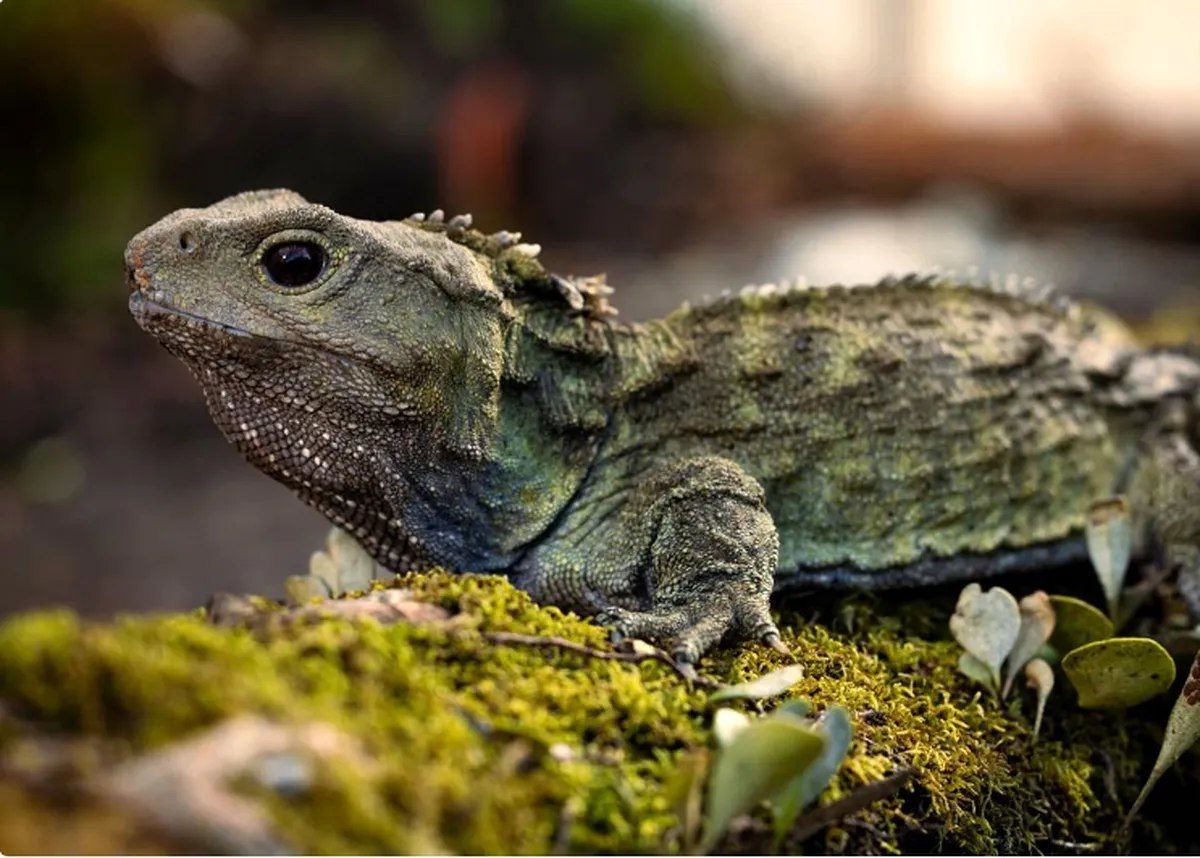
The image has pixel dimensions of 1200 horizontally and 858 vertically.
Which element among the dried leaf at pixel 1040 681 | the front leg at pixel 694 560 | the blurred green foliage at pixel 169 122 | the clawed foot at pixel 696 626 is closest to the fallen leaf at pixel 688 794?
the clawed foot at pixel 696 626

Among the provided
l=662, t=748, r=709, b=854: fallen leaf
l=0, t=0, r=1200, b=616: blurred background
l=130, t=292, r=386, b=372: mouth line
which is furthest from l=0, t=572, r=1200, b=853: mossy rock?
l=0, t=0, r=1200, b=616: blurred background

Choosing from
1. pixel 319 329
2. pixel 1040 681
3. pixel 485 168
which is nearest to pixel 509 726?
pixel 319 329

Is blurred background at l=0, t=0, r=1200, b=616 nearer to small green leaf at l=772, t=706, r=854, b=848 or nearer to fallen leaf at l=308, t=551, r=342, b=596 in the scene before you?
fallen leaf at l=308, t=551, r=342, b=596

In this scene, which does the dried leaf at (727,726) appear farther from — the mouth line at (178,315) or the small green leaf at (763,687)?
the mouth line at (178,315)

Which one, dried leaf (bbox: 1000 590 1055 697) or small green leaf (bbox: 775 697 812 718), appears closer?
small green leaf (bbox: 775 697 812 718)

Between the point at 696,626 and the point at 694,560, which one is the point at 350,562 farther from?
the point at 696,626
